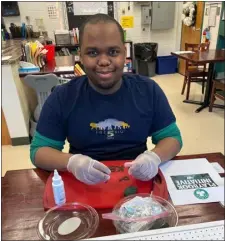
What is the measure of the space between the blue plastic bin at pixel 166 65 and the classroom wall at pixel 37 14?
2302 millimetres

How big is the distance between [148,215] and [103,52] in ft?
2.13

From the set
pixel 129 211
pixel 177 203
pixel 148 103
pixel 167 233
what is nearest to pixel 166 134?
pixel 148 103

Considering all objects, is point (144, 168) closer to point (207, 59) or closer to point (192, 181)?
point (192, 181)

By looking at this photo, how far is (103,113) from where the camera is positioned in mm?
1052

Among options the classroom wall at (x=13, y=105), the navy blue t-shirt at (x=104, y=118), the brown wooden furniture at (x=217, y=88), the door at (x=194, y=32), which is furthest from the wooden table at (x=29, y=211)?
the door at (x=194, y=32)

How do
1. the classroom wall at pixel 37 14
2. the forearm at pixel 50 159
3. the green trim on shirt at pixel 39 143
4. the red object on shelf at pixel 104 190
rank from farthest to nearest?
the classroom wall at pixel 37 14
the green trim on shirt at pixel 39 143
the forearm at pixel 50 159
the red object on shelf at pixel 104 190

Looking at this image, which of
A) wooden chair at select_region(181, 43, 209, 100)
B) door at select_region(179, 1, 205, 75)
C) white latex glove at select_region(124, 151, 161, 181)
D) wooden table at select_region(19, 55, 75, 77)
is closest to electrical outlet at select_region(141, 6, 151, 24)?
door at select_region(179, 1, 205, 75)

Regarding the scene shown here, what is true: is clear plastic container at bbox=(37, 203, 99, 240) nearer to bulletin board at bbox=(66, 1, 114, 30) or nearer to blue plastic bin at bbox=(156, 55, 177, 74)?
bulletin board at bbox=(66, 1, 114, 30)

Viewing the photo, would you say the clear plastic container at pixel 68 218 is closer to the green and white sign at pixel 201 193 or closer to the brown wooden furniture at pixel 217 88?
the green and white sign at pixel 201 193

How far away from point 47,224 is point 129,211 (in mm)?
244

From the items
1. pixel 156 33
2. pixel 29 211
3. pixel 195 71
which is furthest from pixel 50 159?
pixel 156 33

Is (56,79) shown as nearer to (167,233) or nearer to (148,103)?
(148,103)

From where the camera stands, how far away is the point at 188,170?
36.2 inches

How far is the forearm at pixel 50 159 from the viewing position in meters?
0.91
